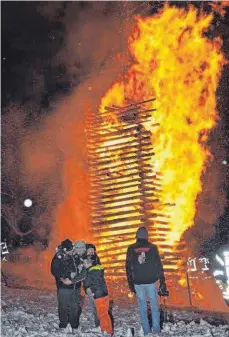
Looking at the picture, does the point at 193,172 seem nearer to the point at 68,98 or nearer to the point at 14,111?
the point at 68,98

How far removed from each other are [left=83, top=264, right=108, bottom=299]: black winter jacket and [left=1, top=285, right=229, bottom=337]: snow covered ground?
697 millimetres

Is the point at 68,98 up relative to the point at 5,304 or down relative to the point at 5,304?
up

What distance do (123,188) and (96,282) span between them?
27.8 feet

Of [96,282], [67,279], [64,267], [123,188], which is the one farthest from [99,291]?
[123,188]

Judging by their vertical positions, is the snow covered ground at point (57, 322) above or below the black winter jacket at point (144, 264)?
below

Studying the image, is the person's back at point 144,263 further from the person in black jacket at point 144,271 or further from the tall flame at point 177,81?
the tall flame at point 177,81

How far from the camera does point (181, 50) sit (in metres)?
20.6

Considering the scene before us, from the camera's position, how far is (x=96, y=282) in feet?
28.4

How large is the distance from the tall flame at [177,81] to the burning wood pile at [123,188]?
1713 millimetres

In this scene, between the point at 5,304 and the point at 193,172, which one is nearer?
the point at 5,304

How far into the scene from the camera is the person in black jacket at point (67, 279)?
877 centimetres

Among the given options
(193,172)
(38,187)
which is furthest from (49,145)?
(193,172)

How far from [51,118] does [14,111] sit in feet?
10.9

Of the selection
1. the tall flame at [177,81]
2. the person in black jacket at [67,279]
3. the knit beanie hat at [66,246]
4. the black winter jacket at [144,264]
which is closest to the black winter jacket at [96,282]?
the person in black jacket at [67,279]
